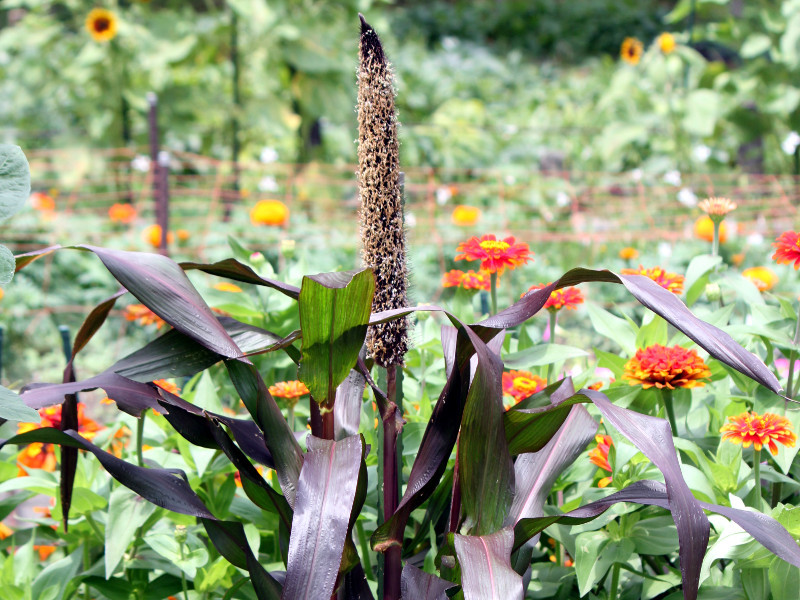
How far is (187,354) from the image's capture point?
1.04m

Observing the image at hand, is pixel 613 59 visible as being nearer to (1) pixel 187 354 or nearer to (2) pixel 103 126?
(2) pixel 103 126

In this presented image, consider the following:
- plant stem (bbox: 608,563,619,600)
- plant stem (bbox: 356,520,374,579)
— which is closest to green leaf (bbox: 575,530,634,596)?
plant stem (bbox: 608,563,619,600)

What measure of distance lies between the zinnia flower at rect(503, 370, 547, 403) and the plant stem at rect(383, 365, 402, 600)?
265mm

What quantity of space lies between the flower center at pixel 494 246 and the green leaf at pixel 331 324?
394mm

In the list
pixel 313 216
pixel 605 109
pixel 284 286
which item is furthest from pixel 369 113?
pixel 605 109

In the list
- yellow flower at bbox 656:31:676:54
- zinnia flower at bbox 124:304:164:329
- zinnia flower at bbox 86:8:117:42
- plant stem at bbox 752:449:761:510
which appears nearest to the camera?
plant stem at bbox 752:449:761:510

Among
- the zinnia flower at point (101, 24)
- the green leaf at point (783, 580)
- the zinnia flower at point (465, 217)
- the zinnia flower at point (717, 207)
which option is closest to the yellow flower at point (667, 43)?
the zinnia flower at point (465, 217)

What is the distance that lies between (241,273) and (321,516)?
33 centimetres

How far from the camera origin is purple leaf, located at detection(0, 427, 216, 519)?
989 mm

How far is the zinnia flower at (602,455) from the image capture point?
115cm

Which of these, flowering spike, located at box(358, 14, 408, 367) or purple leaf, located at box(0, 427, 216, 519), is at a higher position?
flowering spike, located at box(358, 14, 408, 367)

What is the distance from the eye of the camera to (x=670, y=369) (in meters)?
1.09

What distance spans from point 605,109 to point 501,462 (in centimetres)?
581

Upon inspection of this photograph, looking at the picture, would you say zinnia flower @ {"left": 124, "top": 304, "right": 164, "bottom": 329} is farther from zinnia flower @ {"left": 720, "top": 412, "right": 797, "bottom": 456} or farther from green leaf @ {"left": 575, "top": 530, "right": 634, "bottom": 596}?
zinnia flower @ {"left": 720, "top": 412, "right": 797, "bottom": 456}
